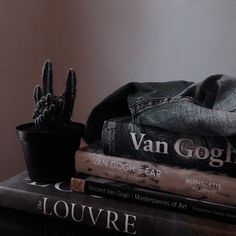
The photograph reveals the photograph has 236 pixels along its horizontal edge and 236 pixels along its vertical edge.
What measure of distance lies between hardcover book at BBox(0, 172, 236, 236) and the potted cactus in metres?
0.03

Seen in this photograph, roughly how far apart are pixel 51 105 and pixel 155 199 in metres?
0.23

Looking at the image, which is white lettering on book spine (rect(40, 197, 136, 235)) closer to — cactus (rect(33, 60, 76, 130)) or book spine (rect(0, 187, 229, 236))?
book spine (rect(0, 187, 229, 236))

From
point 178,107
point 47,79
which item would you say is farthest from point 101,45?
point 178,107

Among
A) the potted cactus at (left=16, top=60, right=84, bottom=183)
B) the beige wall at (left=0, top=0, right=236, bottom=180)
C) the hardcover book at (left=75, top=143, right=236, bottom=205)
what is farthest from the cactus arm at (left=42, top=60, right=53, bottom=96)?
the beige wall at (left=0, top=0, right=236, bottom=180)

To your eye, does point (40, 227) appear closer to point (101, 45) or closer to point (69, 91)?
point (69, 91)

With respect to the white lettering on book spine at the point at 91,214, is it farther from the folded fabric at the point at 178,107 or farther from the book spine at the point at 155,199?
the folded fabric at the point at 178,107

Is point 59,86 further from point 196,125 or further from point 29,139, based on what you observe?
point 196,125

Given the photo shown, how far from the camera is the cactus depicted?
593 millimetres

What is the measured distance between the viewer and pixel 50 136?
0.59m

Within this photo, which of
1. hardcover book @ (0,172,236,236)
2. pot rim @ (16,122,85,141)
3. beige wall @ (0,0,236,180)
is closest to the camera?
hardcover book @ (0,172,236,236)

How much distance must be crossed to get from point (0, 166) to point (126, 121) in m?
0.43

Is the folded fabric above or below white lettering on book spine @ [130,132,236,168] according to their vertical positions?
above

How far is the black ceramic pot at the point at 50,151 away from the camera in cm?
60

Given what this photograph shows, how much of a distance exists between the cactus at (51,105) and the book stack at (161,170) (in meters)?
0.07
